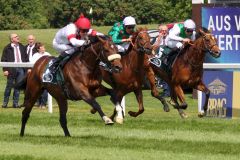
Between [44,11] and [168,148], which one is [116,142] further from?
[44,11]

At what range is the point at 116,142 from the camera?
12531 millimetres

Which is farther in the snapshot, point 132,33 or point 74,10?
point 74,10

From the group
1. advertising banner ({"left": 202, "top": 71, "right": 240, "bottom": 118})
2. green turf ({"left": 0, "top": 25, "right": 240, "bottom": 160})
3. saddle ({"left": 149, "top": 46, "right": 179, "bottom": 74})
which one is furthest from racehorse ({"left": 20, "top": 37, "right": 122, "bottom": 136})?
advertising banner ({"left": 202, "top": 71, "right": 240, "bottom": 118})

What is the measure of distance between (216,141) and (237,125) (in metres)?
2.36

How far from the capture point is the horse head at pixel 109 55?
1285 cm

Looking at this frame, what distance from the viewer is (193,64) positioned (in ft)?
56.4

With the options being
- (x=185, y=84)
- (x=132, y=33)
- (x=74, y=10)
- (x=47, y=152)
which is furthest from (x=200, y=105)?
(x=74, y=10)

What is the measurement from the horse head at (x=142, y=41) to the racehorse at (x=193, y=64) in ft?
4.45

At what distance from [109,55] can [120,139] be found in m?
1.26

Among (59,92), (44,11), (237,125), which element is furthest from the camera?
(44,11)

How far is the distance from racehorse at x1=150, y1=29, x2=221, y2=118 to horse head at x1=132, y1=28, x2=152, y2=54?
1356 mm

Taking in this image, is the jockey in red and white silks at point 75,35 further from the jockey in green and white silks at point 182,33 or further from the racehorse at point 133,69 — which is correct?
the jockey in green and white silks at point 182,33

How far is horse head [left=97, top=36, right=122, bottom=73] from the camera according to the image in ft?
A: 42.2

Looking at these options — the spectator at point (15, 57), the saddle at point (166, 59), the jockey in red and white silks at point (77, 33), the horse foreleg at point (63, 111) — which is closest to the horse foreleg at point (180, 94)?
the saddle at point (166, 59)
